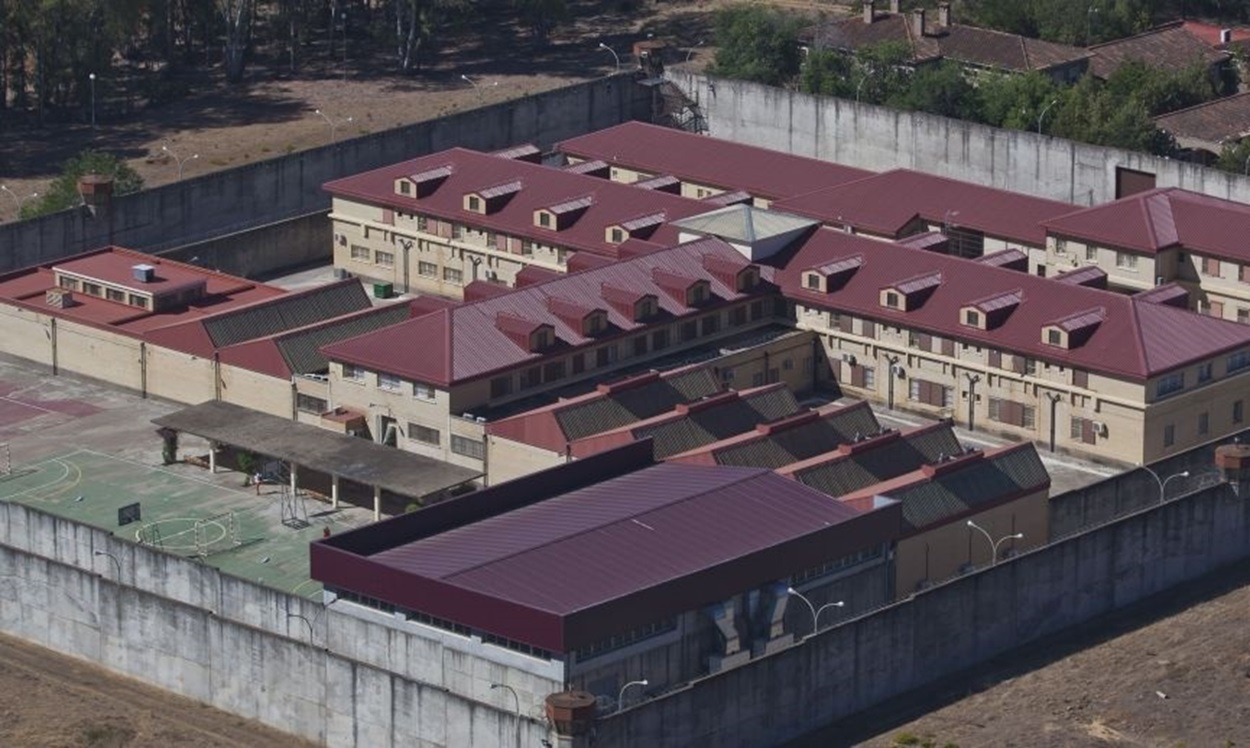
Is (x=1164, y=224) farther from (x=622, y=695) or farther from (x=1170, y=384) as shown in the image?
(x=622, y=695)

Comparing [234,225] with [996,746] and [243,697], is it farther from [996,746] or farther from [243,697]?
[996,746]

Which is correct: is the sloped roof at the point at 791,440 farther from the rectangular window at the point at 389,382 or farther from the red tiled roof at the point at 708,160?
the red tiled roof at the point at 708,160

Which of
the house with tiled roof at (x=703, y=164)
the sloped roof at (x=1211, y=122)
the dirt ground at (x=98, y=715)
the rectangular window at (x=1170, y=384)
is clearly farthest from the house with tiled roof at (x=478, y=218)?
the dirt ground at (x=98, y=715)

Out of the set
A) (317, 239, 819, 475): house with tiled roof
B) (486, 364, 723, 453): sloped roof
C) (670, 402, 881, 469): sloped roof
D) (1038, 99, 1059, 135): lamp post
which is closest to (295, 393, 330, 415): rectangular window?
(317, 239, 819, 475): house with tiled roof

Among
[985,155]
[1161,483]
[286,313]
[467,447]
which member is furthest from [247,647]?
[985,155]

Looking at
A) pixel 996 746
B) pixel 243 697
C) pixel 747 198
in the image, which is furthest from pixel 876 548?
pixel 747 198

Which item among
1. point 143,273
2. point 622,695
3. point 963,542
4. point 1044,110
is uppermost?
point 1044,110
